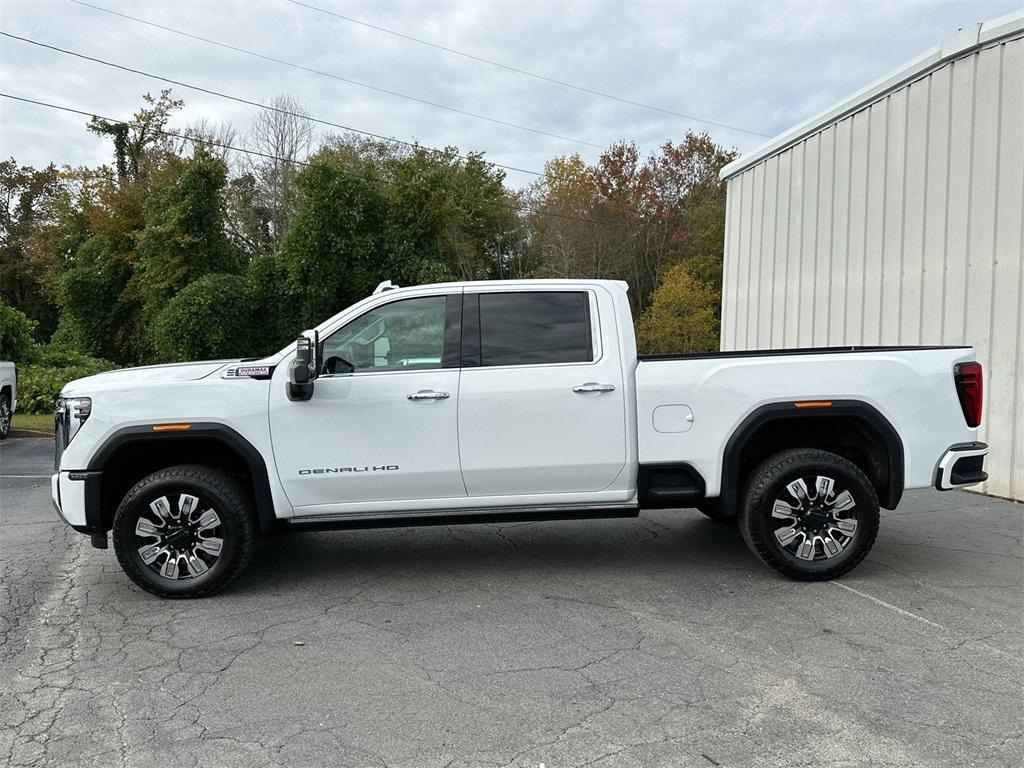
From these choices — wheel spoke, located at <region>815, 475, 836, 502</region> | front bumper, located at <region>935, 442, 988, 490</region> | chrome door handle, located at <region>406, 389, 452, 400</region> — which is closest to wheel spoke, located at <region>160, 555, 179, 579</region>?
chrome door handle, located at <region>406, 389, 452, 400</region>

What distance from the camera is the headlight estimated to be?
5.31 metres

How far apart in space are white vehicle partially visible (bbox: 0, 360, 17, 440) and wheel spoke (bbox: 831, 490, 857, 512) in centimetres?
1384

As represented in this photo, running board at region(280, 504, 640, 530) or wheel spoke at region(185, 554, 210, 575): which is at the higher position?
running board at region(280, 504, 640, 530)

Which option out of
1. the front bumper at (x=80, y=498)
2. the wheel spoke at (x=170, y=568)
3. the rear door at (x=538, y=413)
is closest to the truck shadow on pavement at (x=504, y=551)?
the wheel spoke at (x=170, y=568)

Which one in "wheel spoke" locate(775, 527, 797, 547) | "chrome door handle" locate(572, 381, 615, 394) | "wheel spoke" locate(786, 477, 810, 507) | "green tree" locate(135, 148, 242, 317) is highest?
"green tree" locate(135, 148, 242, 317)

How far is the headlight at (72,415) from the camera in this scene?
5309mm

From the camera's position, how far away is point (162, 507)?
17.4ft

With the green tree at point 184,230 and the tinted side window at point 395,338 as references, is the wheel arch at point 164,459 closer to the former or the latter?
the tinted side window at point 395,338

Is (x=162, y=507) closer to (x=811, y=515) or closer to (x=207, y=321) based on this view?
(x=811, y=515)

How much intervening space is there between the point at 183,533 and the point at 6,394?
11495mm

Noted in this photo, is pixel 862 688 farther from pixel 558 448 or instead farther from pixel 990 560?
pixel 990 560

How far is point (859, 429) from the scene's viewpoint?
5.78 meters

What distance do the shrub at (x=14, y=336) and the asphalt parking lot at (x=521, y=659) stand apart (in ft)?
52.9

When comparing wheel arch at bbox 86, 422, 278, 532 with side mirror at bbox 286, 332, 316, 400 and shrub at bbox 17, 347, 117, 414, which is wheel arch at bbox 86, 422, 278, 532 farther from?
shrub at bbox 17, 347, 117, 414
